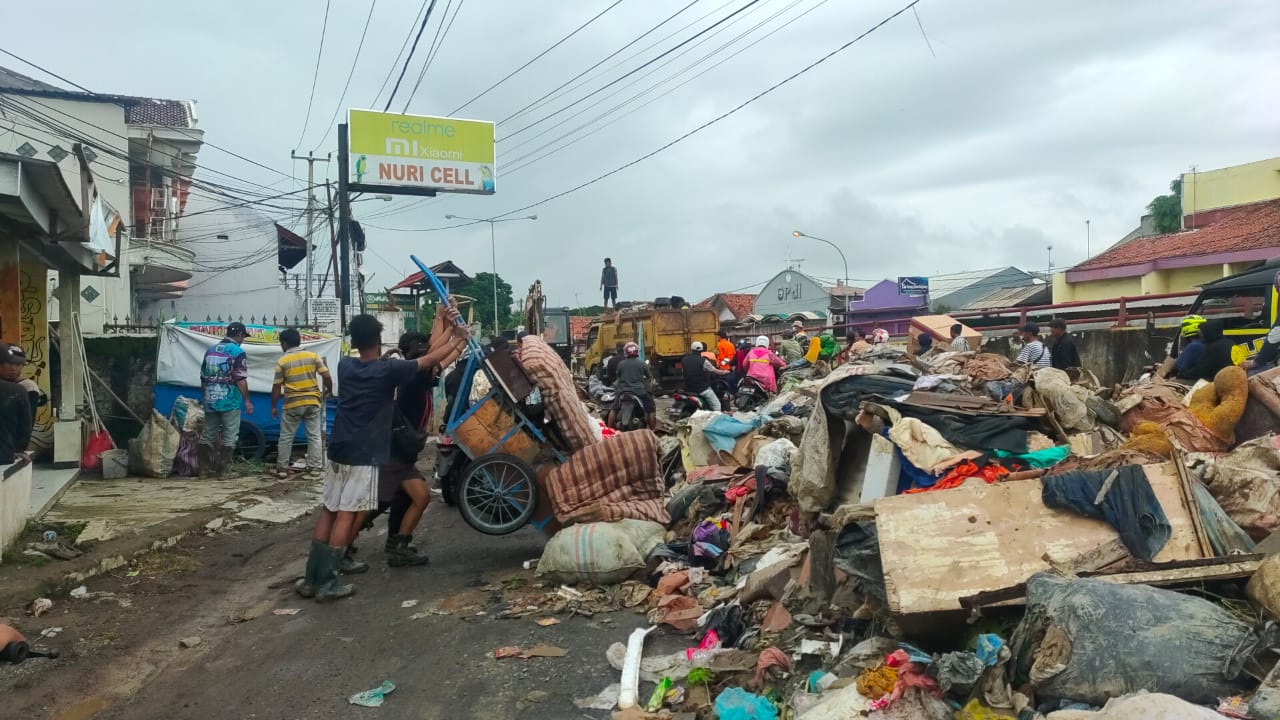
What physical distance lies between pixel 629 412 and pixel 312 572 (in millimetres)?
6458

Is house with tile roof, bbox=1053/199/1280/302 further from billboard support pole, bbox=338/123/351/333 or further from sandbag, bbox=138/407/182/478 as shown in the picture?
sandbag, bbox=138/407/182/478

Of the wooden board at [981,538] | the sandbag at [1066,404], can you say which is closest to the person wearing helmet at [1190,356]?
the sandbag at [1066,404]

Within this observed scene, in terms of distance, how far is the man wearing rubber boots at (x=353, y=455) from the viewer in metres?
5.66

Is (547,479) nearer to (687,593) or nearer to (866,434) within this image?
(687,593)

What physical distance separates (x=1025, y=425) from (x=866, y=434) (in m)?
1.01

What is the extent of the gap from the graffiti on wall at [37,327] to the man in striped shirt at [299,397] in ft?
8.12

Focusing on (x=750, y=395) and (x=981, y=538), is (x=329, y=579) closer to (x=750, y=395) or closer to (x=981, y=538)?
(x=981, y=538)

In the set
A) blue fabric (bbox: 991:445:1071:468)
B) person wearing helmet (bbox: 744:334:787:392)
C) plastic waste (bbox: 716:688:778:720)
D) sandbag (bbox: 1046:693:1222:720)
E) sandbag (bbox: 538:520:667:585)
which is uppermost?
person wearing helmet (bbox: 744:334:787:392)

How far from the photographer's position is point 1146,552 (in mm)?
3945

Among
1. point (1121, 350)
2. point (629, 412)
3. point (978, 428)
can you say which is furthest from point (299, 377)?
point (1121, 350)

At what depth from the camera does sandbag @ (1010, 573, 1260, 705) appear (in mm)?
3035

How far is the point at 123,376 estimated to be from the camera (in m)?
11.5

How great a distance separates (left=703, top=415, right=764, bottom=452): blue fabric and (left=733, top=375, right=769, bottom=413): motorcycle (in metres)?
5.79

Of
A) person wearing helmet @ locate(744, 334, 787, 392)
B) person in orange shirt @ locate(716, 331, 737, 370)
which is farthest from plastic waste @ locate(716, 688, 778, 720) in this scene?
person in orange shirt @ locate(716, 331, 737, 370)
